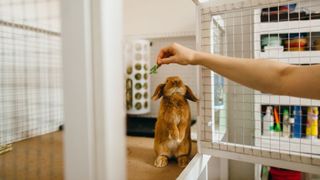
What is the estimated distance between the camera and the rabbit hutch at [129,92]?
1.01 ft

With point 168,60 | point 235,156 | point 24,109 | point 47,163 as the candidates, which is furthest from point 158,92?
point 24,109

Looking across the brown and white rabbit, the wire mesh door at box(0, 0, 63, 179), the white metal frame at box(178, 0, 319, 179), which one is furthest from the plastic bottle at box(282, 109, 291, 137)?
the wire mesh door at box(0, 0, 63, 179)

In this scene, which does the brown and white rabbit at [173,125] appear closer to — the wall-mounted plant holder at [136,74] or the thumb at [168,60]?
the thumb at [168,60]

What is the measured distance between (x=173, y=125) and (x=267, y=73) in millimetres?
395

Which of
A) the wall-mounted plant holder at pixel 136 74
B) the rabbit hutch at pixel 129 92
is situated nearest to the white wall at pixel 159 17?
the rabbit hutch at pixel 129 92

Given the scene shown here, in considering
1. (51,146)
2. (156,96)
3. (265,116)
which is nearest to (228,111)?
(265,116)

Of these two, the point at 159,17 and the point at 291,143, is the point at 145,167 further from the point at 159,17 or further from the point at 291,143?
the point at 159,17

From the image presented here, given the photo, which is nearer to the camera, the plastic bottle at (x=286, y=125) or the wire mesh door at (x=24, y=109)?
the wire mesh door at (x=24, y=109)

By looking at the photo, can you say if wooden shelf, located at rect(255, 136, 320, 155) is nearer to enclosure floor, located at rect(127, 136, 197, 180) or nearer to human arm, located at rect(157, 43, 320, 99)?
enclosure floor, located at rect(127, 136, 197, 180)

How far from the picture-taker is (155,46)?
5.42 ft

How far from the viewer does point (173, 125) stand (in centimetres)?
79

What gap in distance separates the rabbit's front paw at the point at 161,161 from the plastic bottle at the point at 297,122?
83 cm

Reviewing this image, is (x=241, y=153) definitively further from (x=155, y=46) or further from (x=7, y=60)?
(x=155, y=46)

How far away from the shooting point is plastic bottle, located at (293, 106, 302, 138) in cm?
122
